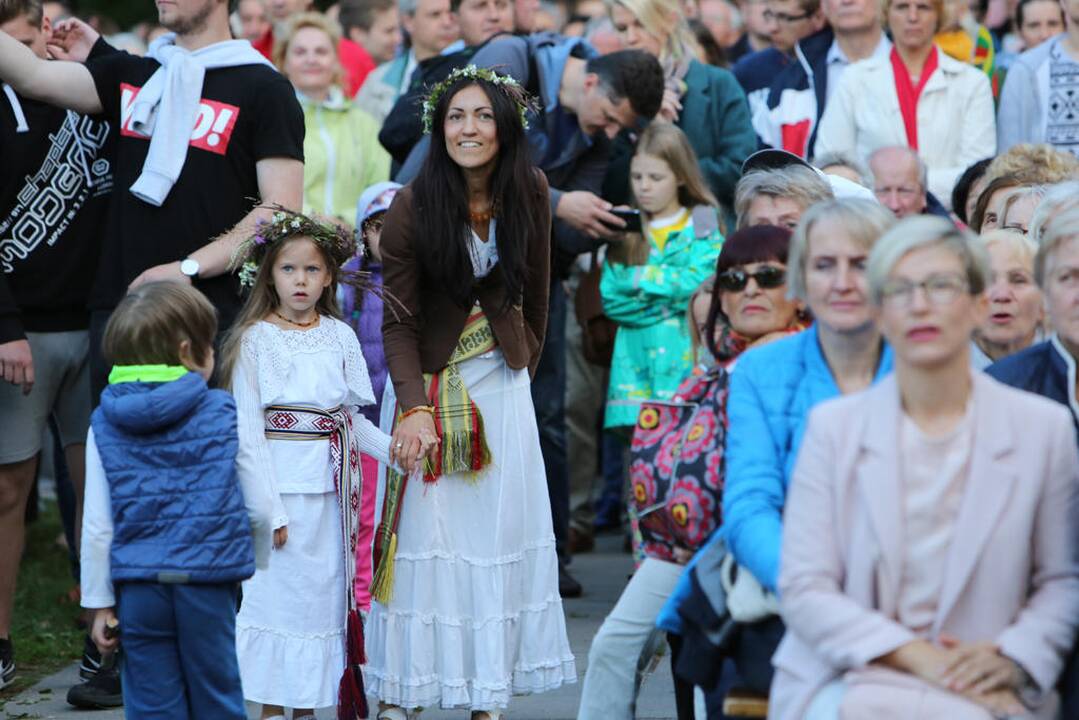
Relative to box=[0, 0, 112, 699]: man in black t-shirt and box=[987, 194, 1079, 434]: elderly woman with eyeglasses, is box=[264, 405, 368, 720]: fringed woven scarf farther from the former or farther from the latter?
box=[987, 194, 1079, 434]: elderly woman with eyeglasses

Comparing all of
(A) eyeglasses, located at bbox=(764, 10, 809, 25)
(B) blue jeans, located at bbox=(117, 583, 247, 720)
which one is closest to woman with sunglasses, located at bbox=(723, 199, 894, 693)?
(B) blue jeans, located at bbox=(117, 583, 247, 720)

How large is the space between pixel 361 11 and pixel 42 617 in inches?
217

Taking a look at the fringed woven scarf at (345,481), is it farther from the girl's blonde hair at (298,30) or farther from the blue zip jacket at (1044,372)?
the girl's blonde hair at (298,30)

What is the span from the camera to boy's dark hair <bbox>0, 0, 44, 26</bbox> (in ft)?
21.4

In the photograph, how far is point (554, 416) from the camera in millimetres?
7883

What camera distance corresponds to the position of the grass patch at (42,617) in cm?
695

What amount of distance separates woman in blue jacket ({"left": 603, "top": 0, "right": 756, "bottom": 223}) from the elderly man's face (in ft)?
3.37

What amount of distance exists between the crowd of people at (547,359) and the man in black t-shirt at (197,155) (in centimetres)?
2

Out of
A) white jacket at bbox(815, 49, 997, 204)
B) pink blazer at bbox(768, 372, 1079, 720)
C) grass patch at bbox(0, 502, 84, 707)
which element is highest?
white jacket at bbox(815, 49, 997, 204)

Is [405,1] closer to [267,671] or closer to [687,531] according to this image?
[267,671]

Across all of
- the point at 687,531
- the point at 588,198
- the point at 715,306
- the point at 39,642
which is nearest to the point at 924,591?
the point at 687,531

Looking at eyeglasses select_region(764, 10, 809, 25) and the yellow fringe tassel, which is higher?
eyeglasses select_region(764, 10, 809, 25)

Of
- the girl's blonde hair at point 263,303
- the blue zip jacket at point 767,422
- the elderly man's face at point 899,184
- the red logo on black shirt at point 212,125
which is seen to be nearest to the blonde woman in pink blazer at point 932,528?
the blue zip jacket at point 767,422

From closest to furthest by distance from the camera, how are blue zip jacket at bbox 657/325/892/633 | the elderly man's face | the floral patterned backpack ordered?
blue zip jacket at bbox 657/325/892/633, the floral patterned backpack, the elderly man's face
